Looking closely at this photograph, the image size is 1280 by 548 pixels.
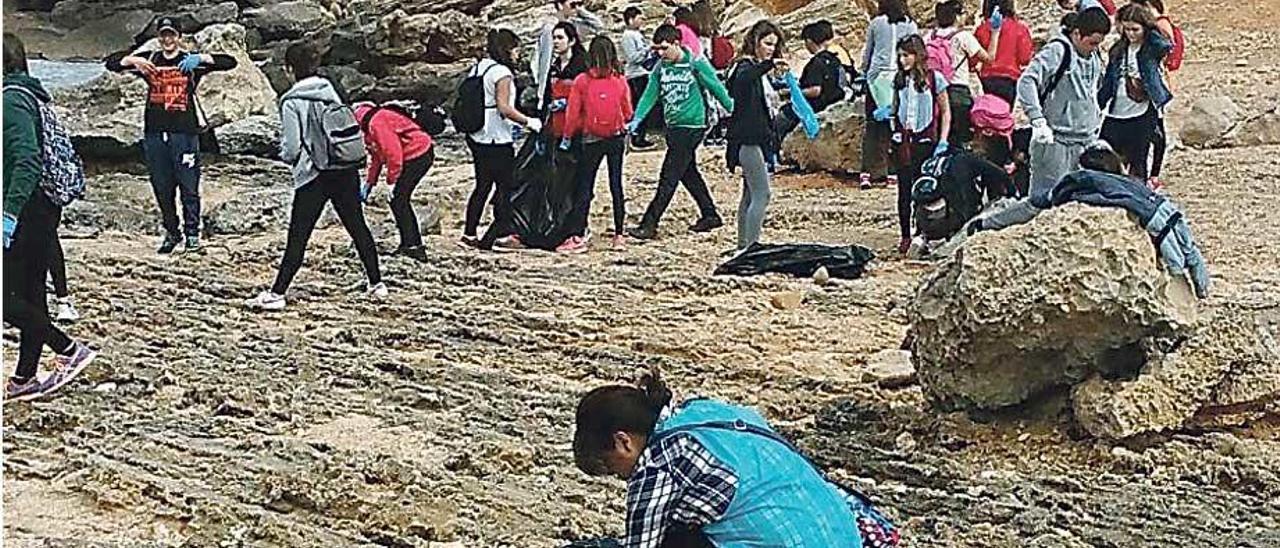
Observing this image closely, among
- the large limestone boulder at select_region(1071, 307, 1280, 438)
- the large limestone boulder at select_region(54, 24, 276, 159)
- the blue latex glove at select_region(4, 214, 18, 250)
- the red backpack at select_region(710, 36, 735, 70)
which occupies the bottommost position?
the large limestone boulder at select_region(54, 24, 276, 159)

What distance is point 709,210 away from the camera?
10930 mm

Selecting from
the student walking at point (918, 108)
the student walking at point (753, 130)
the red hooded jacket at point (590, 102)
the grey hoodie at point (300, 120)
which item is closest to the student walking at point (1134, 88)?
the student walking at point (918, 108)

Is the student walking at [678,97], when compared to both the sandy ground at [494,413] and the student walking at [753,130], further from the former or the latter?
the sandy ground at [494,413]

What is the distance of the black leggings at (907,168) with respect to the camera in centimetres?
934

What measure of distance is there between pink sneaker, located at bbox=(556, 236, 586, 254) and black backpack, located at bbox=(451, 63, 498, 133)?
911 mm

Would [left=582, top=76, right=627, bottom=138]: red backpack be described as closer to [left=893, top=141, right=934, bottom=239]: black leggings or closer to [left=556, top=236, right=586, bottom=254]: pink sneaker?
[left=556, top=236, right=586, bottom=254]: pink sneaker

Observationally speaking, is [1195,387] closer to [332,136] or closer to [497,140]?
[332,136]

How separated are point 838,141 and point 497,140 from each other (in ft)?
12.1

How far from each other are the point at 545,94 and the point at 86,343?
3847 mm

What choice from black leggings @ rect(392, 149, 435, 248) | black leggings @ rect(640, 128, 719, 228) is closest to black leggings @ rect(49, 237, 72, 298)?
black leggings @ rect(392, 149, 435, 248)

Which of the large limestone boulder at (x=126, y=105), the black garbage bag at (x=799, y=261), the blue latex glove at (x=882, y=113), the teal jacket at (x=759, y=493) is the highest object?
the teal jacket at (x=759, y=493)

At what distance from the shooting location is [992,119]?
9906 millimetres

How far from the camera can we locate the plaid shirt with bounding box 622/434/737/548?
3.44 metres

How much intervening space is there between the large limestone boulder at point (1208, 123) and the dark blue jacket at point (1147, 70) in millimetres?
3632
